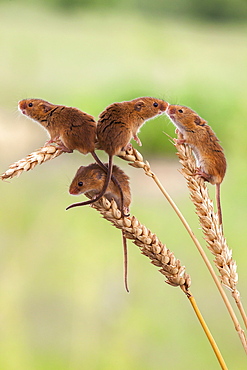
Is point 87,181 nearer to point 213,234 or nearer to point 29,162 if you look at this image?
point 29,162

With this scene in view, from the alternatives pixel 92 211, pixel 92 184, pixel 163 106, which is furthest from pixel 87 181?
pixel 92 211

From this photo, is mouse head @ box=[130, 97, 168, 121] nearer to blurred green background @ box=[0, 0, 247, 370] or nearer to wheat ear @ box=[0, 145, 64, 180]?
wheat ear @ box=[0, 145, 64, 180]

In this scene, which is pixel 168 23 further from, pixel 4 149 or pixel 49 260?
pixel 49 260

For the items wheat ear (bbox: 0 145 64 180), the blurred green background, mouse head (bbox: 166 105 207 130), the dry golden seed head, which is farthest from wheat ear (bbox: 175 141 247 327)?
the blurred green background

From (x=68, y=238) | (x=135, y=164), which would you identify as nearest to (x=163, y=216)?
(x=68, y=238)

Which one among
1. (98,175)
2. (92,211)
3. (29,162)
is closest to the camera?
(29,162)

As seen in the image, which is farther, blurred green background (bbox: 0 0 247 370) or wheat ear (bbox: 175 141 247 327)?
blurred green background (bbox: 0 0 247 370)

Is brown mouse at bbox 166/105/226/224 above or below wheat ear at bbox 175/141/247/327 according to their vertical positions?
above
